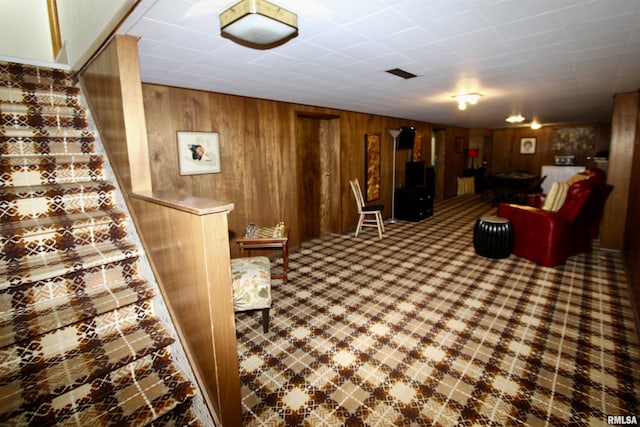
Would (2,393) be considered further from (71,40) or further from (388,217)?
(388,217)

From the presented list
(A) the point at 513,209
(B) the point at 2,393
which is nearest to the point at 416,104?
(A) the point at 513,209

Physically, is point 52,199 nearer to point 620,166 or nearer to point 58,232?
point 58,232

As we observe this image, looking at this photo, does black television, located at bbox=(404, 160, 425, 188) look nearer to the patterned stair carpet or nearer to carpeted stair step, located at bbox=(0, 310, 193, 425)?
the patterned stair carpet

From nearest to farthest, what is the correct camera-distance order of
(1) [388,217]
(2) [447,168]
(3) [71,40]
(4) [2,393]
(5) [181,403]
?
(4) [2,393]
(5) [181,403]
(3) [71,40]
(1) [388,217]
(2) [447,168]

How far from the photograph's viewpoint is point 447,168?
958 centimetres

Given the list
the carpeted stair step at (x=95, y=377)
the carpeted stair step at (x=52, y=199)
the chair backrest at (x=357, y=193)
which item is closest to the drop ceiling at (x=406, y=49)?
the carpeted stair step at (x=52, y=199)

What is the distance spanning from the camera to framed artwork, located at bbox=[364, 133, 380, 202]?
6188 millimetres

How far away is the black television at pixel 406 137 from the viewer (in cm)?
680

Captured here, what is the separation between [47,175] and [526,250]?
17.4 feet

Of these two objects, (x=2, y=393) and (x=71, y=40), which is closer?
(x=2, y=393)

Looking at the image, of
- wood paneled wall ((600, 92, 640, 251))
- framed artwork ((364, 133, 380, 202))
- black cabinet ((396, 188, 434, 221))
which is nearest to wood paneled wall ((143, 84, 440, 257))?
framed artwork ((364, 133, 380, 202))

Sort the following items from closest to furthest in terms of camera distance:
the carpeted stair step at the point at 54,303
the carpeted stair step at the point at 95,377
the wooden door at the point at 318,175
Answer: the carpeted stair step at the point at 95,377 → the carpeted stair step at the point at 54,303 → the wooden door at the point at 318,175

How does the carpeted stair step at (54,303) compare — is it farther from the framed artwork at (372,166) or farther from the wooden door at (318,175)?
the framed artwork at (372,166)

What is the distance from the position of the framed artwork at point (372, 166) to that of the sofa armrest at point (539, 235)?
A: 8.94 ft
